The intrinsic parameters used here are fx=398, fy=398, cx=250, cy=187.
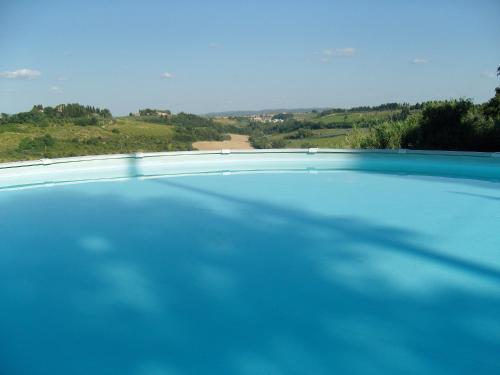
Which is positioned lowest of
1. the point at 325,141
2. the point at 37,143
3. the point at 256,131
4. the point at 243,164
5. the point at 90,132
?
the point at 243,164

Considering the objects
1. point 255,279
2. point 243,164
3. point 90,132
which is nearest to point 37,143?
point 90,132

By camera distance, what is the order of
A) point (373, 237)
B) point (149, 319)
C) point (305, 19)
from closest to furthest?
point (149, 319) < point (373, 237) < point (305, 19)

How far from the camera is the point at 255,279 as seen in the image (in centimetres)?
295

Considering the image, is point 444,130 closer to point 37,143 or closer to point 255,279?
point 255,279

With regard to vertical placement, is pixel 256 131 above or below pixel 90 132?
below

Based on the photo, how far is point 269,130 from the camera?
65.3ft

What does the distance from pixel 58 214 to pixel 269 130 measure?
15526mm

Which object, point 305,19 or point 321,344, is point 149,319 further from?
point 305,19

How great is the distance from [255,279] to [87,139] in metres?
14.0

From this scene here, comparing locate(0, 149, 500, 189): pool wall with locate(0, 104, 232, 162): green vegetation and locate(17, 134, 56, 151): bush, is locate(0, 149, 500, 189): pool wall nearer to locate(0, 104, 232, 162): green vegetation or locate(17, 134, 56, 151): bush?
locate(0, 104, 232, 162): green vegetation

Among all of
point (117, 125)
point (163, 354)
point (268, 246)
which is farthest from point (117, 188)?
point (117, 125)

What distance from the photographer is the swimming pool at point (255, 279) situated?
2.06 metres

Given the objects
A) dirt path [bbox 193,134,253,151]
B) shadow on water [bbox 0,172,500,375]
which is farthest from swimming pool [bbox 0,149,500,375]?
dirt path [bbox 193,134,253,151]

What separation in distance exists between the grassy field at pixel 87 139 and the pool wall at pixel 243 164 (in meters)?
3.16
